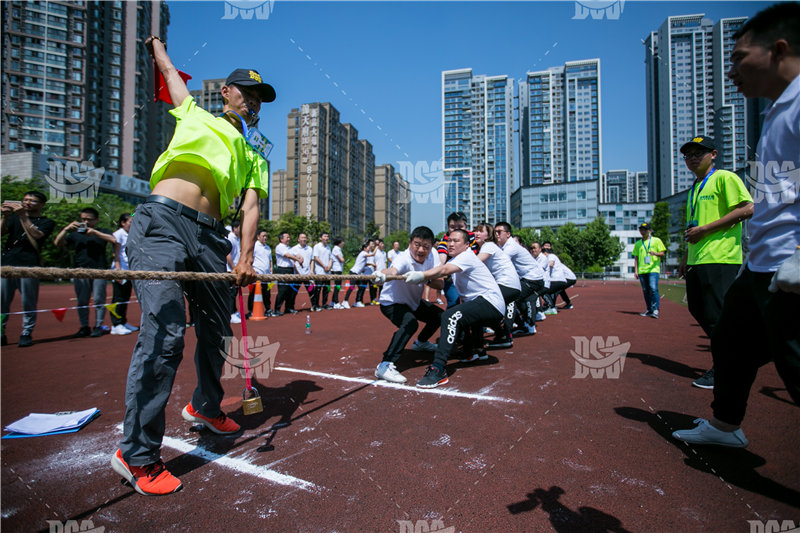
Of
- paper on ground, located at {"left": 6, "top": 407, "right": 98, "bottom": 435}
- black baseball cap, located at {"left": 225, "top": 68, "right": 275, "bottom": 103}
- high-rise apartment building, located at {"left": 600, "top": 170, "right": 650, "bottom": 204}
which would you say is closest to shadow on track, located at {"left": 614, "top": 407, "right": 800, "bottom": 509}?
black baseball cap, located at {"left": 225, "top": 68, "right": 275, "bottom": 103}

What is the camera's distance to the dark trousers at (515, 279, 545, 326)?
7.21 m

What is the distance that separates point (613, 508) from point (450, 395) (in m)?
1.89

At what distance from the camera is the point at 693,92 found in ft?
160

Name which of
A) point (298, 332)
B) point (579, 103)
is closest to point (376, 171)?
point (579, 103)

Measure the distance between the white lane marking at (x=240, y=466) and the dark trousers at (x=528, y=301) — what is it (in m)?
5.52

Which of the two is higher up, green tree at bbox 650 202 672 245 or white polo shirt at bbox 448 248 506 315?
green tree at bbox 650 202 672 245

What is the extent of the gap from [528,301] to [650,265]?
4.16 m

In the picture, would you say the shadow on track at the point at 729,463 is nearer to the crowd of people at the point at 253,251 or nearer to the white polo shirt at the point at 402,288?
the crowd of people at the point at 253,251

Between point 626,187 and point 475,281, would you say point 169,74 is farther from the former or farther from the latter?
point 626,187

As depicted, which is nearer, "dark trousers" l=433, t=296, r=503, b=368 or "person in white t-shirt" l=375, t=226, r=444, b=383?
"dark trousers" l=433, t=296, r=503, b=368

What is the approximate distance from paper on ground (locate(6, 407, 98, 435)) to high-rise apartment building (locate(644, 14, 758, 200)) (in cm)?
2981

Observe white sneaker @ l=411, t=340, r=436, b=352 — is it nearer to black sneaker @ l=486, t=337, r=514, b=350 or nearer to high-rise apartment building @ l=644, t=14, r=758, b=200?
black sneaker @ l=486, t=337, r=514, b=350

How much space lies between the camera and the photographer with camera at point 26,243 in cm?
561

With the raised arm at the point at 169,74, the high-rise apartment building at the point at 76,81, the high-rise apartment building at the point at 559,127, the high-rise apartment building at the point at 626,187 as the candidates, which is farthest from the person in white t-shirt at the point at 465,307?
the high-rise apartment building at the point at 626,187
